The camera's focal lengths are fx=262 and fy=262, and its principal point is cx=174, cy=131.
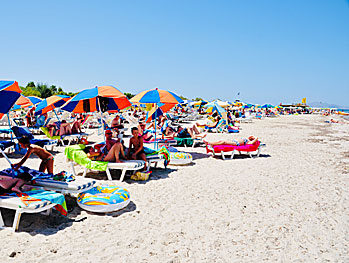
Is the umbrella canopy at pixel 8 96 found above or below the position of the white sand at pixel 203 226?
above

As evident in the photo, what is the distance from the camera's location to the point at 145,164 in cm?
607

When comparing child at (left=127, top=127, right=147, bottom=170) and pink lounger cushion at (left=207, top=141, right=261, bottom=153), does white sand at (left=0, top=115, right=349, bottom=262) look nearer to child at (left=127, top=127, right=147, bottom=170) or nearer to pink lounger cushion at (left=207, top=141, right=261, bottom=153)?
child at (left=127, top=127, right=147, bottom=170)

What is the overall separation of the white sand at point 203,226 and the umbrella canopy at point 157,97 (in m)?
2.10

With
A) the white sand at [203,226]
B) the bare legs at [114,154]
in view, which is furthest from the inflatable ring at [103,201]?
the bare legs at [114,154]

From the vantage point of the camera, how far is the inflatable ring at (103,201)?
402cm

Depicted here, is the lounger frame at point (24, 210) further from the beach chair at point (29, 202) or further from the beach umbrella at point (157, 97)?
the beach umbrella at point (157, 97)

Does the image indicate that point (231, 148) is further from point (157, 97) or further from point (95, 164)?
point (95, 164)

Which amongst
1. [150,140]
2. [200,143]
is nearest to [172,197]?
[150,140]

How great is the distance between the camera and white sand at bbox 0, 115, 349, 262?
3.08m

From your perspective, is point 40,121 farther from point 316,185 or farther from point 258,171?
point 316,185

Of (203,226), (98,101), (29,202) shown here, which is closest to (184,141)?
(98,101)

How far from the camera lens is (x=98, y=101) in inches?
275

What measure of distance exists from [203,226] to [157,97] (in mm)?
4259

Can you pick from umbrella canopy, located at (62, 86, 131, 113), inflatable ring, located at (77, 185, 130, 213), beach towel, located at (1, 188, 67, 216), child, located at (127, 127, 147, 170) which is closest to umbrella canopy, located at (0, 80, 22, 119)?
beach towel, located at (1, 188, 67, 216)
